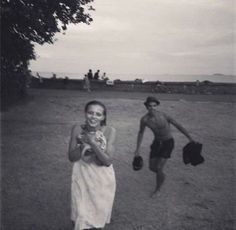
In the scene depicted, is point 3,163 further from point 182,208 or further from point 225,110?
point 225,110

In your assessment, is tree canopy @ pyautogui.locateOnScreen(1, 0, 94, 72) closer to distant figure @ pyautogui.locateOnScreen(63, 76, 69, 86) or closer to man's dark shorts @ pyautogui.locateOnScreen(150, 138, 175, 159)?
man's dark shorts @ pyautogui.locateOnScreen(150, 138, 175, 159)

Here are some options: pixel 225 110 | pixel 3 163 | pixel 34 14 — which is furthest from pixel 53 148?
pixel 225 110

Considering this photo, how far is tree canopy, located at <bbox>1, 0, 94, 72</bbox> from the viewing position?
15.9m

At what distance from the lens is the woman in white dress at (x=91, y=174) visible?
4098 mm

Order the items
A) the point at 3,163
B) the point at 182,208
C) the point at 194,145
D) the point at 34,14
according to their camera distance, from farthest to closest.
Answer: the point at 34,14, the point at 3,163, the point at 194,145, the point at 182,208

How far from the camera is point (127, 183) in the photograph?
28.8ft

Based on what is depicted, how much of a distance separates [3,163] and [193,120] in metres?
11.8

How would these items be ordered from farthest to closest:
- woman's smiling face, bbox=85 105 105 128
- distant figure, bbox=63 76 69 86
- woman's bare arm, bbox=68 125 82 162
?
distant figure, bbox=63 76 69 86 < woman's smiling face, bbox=85 105 105 128 < woman's bare arm, bbox=68 125 82 162

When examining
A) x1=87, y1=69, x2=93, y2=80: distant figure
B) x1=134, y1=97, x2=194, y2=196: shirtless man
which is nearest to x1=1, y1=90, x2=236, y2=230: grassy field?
x1=134, y1=97, x2=194, y2=196: shirtless man

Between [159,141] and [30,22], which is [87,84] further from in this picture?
[159,141]

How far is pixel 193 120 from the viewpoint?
A: 20.1m

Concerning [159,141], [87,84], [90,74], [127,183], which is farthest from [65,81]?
[159,141]

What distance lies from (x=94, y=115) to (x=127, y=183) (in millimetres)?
4828

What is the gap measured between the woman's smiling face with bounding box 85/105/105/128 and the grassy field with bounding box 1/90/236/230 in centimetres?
244
